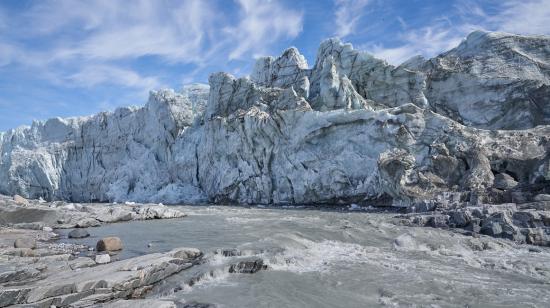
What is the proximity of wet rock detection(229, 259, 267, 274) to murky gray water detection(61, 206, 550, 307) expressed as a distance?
0.62ft

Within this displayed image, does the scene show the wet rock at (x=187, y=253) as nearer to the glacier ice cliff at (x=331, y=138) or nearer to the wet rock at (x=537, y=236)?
the wet rock at (x=537, y=236)

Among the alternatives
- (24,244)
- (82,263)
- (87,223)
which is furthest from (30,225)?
(82,263)

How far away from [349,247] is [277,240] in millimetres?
2341

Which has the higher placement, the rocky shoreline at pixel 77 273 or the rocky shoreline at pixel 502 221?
the rocky shoreline at pixel 502 221

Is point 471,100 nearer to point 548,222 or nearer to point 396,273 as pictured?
point 548,222

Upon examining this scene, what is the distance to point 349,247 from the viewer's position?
12984mm

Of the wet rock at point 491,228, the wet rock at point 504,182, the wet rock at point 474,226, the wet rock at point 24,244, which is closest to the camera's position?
the wet rock at point 24,244

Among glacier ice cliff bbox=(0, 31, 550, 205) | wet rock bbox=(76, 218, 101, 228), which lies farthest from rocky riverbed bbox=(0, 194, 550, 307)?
glacier ice cliff bbox=(0, 31, 550, 205)

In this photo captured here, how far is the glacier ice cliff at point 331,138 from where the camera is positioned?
24688 millimetres

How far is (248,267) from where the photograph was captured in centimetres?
1031

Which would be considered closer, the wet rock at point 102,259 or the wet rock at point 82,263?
the wet rock at point 82,263

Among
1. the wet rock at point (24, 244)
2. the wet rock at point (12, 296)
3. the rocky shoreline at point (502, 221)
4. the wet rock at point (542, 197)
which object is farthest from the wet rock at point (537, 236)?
the wet rock at point (24, 244)

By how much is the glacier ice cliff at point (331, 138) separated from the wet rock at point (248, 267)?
13.8 metres

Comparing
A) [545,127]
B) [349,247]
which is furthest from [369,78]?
[349,247]
